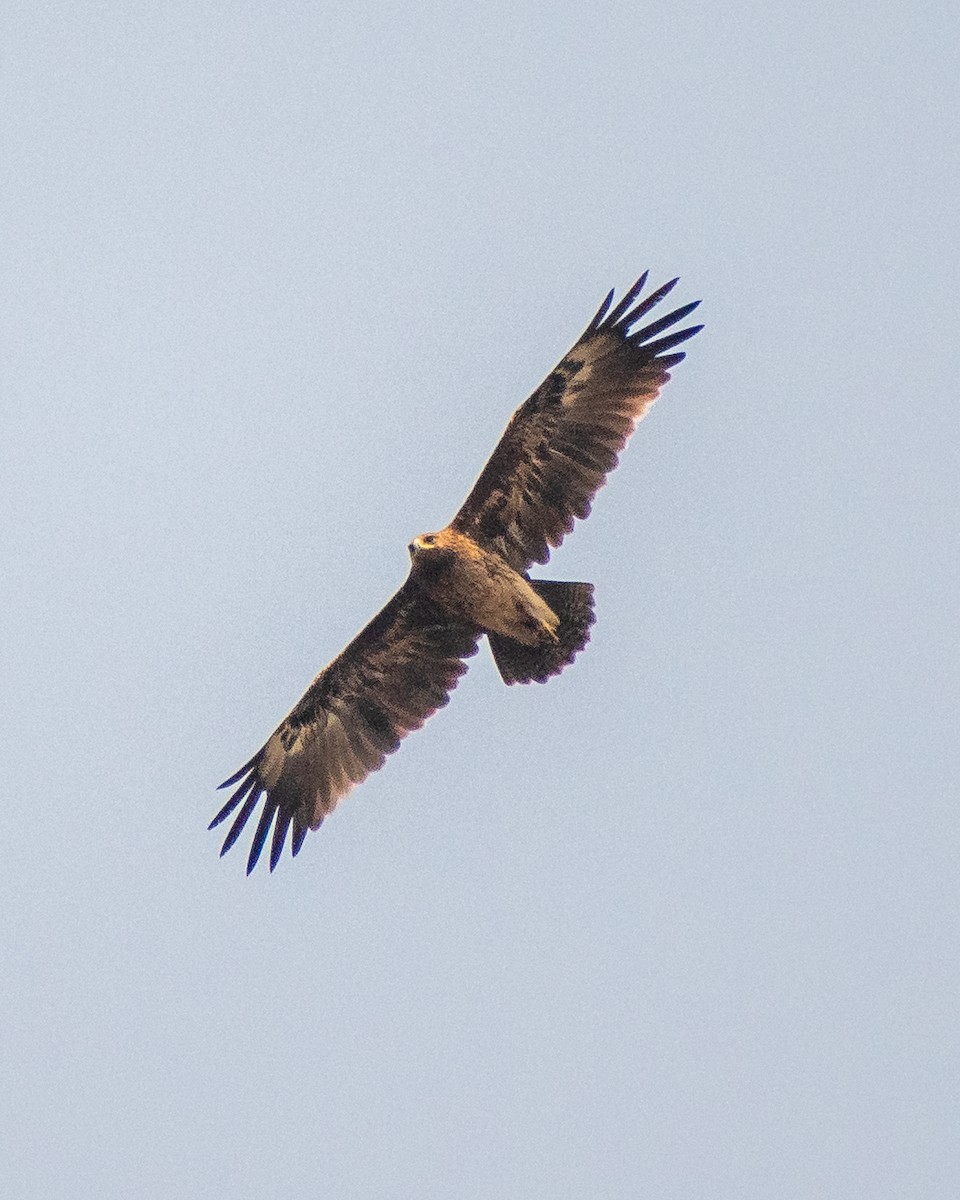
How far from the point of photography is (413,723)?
1506 cm

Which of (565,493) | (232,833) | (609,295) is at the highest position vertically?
(609,295)

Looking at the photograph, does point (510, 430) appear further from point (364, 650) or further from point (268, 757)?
point (268, 757)

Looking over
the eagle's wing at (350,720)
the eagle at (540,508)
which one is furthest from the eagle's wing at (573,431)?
the eagle's wing at (350,720)

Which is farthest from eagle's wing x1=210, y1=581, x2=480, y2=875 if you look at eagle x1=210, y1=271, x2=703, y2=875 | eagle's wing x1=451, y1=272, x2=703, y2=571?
eagle's wing x1=451, y1=272, x2=703, y2=571

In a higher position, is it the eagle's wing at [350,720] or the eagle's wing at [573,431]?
the eagle's wing at [573,431]

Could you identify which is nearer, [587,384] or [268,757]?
[587,384]

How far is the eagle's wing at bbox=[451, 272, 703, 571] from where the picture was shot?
14133 millimetres

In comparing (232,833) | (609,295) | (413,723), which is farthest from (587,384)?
(232,833)

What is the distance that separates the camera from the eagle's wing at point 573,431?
46.4 ft

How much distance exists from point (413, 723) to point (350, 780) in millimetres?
668

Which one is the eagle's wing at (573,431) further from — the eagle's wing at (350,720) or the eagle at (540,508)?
the eagle's wing at (350,720)

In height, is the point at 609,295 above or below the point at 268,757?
above

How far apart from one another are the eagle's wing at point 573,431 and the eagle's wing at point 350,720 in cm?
94

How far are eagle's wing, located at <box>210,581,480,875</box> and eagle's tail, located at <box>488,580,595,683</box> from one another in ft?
1.34
